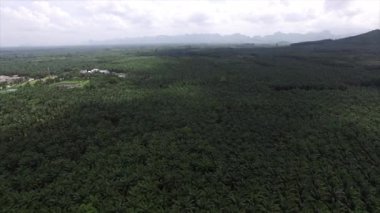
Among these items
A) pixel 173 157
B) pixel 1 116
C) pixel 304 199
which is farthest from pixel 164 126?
pixel 1 116

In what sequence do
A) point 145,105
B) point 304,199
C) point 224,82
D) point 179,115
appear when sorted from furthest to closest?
point 224,82 < point 145,105 < point 179,115 < point 304,199

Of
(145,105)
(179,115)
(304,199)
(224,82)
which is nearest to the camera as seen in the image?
(304,199)

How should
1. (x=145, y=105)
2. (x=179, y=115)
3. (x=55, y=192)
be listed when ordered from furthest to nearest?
(x=145, y=105) → (x=179, y=115) → (x=55, y=192)

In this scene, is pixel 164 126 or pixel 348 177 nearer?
pixel 348 177

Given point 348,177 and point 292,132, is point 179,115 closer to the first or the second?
point 292,132

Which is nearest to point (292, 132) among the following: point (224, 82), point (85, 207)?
point (85, 207)

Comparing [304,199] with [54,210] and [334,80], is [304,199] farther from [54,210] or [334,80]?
[334,80]
